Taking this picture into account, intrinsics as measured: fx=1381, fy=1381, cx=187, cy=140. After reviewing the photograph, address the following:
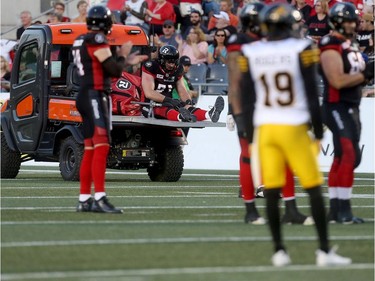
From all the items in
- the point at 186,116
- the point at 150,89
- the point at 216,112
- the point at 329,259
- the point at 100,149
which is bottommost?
the point at 216,112

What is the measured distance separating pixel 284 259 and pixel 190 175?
1163 centimetres

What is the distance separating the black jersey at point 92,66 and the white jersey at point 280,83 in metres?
3.91

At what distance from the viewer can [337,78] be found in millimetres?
11555

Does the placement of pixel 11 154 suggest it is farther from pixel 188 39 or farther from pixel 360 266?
pixel 360 266

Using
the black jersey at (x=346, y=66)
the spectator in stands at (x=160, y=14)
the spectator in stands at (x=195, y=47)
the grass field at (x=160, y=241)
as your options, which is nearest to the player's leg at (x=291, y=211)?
the grass field at (x=160, y=241)

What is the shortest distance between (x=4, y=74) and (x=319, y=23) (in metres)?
5.62

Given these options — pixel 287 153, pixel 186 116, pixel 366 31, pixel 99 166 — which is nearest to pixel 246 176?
pixel 99 166

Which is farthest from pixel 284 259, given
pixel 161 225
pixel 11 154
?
pixel 11 154

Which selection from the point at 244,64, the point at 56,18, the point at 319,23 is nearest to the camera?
the point at 244,64

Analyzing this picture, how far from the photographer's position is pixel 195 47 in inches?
930

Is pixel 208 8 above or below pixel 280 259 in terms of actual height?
below

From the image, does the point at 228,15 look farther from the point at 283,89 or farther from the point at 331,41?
the point at 283,89

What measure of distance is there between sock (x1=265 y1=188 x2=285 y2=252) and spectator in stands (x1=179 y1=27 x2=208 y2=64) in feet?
48.0

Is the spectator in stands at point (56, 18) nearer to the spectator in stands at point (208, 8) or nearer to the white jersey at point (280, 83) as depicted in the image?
the spectator in stands at point (208, 8)
